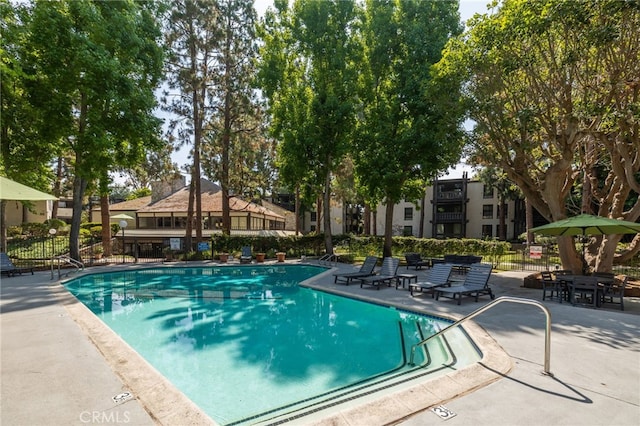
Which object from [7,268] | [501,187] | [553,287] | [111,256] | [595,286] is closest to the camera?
[595,286]

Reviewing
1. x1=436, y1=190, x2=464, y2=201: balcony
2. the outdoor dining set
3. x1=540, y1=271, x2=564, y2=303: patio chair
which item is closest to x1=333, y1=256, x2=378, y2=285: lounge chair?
x1=540, y1=271, x2=564, y2=303: patio chair

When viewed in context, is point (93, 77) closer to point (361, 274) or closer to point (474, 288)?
point (361, 274)

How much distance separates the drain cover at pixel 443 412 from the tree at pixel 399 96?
15.7 meters

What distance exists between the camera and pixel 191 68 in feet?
73.1

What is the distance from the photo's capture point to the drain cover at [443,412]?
3.91 m

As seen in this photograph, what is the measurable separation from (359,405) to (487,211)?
43.6 m

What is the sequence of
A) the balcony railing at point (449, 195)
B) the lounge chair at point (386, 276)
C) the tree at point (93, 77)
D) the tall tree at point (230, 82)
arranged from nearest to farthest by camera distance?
the lounge chair at point (386, 276) < the tree at point (93, 77) < the tall tree at point (230, 82) < the balcony railing at point (449, 195)

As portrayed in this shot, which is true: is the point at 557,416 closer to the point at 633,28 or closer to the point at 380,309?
the point at 380,309

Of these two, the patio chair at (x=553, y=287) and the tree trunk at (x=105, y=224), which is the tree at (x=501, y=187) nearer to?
the patio chair at (x=553, y=287)

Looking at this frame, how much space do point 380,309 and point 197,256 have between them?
15983 mm

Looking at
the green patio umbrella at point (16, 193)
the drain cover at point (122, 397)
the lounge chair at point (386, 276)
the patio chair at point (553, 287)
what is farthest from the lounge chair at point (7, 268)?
the patio chair at point (553, 287)

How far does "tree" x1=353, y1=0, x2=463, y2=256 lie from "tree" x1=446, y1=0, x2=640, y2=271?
4.08 metres

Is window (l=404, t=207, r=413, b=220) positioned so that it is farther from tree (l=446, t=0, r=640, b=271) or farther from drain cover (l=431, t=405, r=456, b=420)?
drain cover (l=431, t=405, r=456, b=420)
